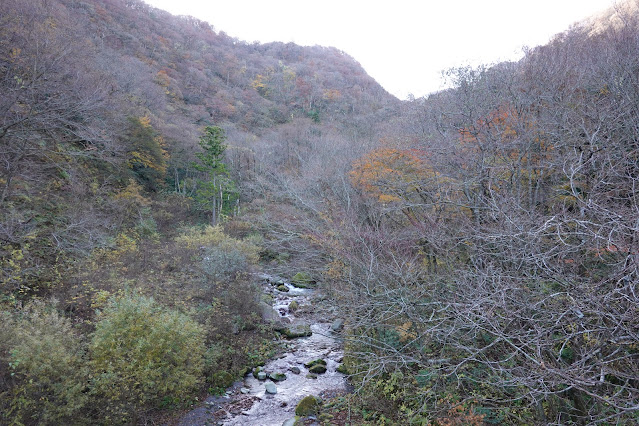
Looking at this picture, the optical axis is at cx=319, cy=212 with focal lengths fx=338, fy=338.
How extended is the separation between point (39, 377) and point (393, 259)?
22.1ft

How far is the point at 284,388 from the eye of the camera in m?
8.70

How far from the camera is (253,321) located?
37.0ft

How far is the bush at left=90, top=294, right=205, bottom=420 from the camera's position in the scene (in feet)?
20.7

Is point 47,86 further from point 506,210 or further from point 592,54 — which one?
point 592,54

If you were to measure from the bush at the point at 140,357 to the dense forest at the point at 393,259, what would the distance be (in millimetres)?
43

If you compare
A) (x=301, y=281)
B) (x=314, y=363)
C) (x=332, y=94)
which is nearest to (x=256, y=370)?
(x=314, y=363)

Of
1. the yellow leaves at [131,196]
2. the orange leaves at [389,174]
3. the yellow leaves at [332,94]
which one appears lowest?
the yellow leaves at [131,196]

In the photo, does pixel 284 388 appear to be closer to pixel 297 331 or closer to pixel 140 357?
pixel 297 331

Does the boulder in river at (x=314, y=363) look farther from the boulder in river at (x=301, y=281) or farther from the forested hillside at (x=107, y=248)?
the boulder in river at (x=301, y=281)

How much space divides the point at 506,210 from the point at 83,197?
1457 cm

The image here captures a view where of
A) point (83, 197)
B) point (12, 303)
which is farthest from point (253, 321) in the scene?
point (83, 197)

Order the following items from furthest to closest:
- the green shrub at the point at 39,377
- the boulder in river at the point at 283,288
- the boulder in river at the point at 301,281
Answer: the boulder in river at the point at 301,281 < the boulder in river at the point at 283,288 < the green shrub at the point at 39,377

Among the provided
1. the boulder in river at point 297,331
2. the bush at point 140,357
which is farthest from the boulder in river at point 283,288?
the bush at point 140,357

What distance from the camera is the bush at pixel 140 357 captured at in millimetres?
6305
